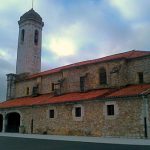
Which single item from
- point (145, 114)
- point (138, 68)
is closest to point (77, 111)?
point (145, 114)

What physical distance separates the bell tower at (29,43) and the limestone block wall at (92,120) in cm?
1350

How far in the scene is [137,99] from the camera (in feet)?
61.2

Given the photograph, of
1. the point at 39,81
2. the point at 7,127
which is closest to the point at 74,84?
the point at 39,81

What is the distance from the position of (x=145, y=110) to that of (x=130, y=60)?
25.7ft

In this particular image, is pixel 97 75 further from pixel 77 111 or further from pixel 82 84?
pixel 77 111

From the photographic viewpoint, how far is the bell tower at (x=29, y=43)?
3953 cm

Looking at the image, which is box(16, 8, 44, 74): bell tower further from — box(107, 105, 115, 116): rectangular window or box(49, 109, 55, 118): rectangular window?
box(107, 105, 115, 116): rectangular window

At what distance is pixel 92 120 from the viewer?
21.3 m

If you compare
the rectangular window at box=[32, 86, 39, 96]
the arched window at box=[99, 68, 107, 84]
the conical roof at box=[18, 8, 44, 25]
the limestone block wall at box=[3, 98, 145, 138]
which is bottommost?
the limestone block wall at box=[3, 98, 145, 138]

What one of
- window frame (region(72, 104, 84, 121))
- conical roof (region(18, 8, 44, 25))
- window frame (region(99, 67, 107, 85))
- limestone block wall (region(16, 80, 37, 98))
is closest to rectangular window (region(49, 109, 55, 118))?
window frame (region(72, 104, 84, 121))

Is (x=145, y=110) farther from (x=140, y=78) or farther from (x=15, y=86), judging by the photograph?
(x=15, y=86)

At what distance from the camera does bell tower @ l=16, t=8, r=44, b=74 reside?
39531 millimetres

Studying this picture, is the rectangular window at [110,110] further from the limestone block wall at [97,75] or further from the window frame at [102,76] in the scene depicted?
the window frame at [102,76]

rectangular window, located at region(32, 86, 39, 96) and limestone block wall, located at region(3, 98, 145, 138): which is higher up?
rectangular window, located at region(32, 86, 39, 96)
